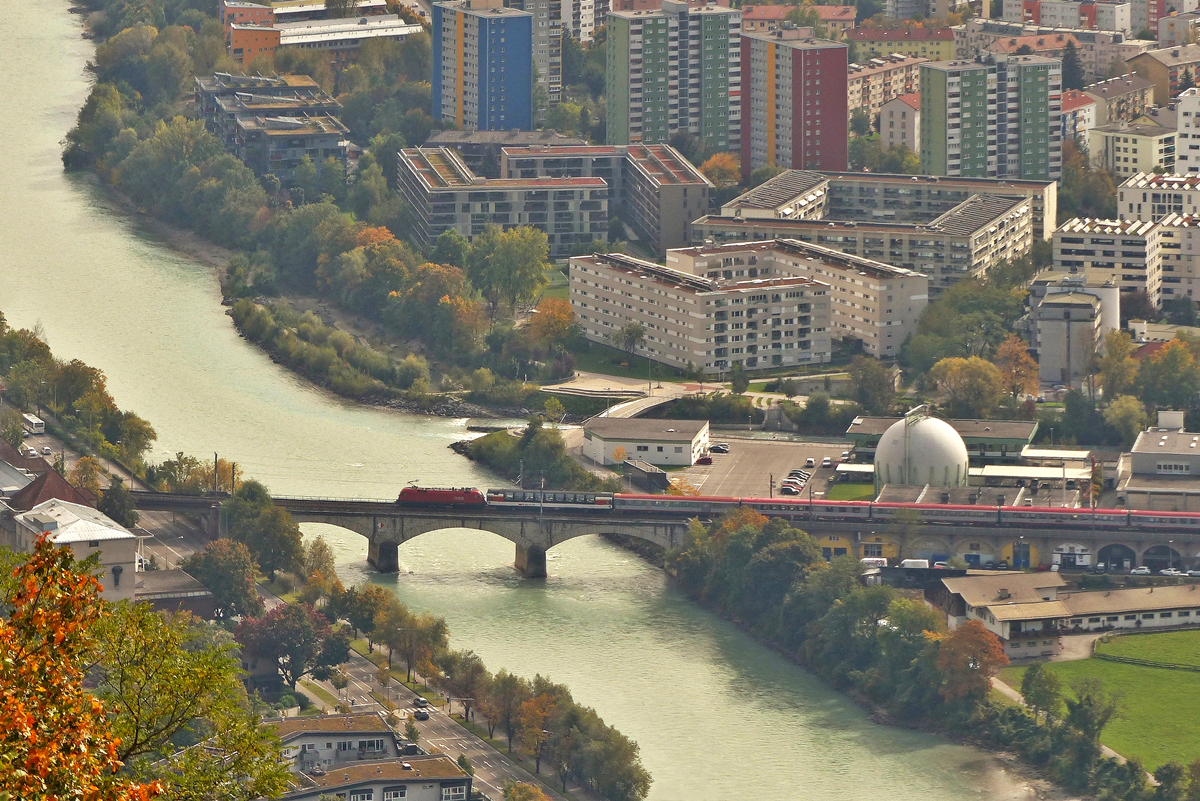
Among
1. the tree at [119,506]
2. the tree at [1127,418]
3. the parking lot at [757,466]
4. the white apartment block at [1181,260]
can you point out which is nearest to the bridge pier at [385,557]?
the tree at [119,506]

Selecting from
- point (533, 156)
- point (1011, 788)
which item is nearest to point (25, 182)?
point (533, 156)

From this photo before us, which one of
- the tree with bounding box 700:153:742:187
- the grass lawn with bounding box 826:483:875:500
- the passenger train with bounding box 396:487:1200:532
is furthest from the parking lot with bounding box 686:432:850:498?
the tree with bounding box 700:153:742:187

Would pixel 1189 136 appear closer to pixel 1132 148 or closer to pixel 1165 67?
pixel 1132 148

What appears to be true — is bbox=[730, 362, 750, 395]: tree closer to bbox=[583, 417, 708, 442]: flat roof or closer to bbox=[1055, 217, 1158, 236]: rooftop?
bbox=[583, 417, 708, 442]: flat roof

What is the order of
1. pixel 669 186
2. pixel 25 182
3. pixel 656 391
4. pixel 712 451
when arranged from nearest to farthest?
pixel 712 451, pixel 656 391, pixel 669 186, pixel 25 182

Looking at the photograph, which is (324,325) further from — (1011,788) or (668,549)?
(1011,788)

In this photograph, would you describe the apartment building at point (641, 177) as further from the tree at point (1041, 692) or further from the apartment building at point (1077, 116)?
the tree at point (1041, 692)
